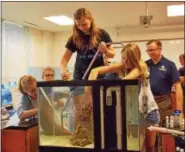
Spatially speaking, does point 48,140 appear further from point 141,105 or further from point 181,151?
point 181,151

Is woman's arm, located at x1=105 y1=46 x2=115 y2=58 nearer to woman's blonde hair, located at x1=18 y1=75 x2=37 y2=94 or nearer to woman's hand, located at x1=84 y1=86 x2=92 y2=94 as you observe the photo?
woman's hand, located at x1=84 y1=86 x2=92 y2=94

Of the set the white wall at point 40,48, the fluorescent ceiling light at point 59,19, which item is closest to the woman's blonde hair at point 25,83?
the fluorescent ceiling light at point 59,19

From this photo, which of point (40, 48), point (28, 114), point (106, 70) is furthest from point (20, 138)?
point (40, 48)

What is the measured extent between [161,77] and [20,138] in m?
0.86

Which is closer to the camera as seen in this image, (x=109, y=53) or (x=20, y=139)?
(x=20, y=139)

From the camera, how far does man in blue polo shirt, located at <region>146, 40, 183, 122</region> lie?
1455mm

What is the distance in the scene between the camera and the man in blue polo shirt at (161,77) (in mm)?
1455

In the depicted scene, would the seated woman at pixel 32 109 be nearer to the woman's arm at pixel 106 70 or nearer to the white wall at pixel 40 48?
the woman's arm at pixel 106 70

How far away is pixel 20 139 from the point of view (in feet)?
3.92

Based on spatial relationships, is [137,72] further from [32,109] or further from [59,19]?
[59,19]

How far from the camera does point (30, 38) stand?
153 inches

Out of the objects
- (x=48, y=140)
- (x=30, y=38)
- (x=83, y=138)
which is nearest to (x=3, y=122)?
(x=48, y=140)

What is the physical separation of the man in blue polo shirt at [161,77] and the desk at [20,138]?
69cm

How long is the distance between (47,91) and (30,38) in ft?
9.76
